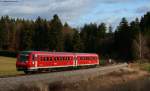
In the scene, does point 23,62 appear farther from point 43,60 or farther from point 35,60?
point 43,60

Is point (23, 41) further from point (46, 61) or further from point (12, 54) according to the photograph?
point (46, 61)

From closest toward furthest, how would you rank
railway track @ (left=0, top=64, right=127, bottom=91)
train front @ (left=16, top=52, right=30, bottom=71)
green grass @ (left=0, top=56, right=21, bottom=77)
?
railway track @ (left=0, top=64, right=127, bottom=91) < train front @ (left=16, top=52, right=30, bottom=71) < green grass @ (left=0, top=56, right=21, bottom=77)

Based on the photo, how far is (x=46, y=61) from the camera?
5016 cm

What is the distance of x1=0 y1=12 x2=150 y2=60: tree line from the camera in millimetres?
129625

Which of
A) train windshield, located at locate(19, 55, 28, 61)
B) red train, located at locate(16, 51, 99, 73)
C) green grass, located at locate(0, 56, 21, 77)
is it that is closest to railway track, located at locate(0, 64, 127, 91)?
red train, located at locate(16, 51, 99, 73)

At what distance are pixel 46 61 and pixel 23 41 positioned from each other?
90356mm

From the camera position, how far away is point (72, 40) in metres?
133

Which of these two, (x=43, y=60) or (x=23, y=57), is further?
(x=43, y=60)

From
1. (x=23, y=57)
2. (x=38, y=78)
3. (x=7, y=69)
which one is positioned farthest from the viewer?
(x=7, y=69)

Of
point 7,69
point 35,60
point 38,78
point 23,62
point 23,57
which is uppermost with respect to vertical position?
point 23,57

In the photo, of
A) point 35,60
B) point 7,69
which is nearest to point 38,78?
point 35,60

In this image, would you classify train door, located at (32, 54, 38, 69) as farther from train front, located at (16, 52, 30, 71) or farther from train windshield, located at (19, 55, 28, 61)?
train windshield, located at (19, 55, 28, 61)

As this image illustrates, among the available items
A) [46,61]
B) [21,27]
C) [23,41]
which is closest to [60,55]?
[46,61]

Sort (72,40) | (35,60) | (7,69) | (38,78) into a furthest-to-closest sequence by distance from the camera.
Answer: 1. (72,40)
2. (7,69)
3. (35,60)
4. (38,78)
